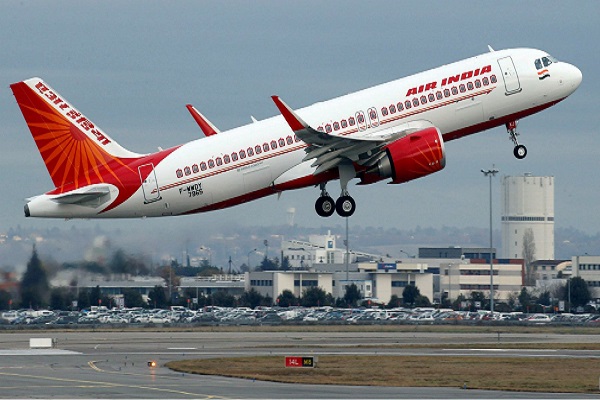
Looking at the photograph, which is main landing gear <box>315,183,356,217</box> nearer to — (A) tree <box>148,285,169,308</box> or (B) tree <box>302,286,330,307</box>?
(A) tree <box>148,285,169,308</box>

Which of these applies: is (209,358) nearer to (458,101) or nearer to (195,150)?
(195,150)

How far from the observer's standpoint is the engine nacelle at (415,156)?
7562 centimetres

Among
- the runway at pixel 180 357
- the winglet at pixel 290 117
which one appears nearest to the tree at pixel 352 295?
the runway at pixel 180 357

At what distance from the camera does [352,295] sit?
19400 cm

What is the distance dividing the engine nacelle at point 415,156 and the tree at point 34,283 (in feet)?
136

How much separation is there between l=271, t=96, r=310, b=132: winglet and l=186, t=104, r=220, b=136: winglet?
400 inches

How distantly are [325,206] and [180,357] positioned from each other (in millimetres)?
19273

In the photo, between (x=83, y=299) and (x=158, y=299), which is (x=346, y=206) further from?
(x=158, y=299)

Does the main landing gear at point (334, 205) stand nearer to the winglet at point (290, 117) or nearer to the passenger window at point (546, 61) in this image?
the winglet at point (290, 117)

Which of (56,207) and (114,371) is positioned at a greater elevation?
(56,207)

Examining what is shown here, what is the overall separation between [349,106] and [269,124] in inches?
200

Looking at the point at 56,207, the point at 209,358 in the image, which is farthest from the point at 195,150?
the point at 209,358

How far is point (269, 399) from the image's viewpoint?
6131 centimetres

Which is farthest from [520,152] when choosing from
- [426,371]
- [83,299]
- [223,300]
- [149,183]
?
[223,300]
